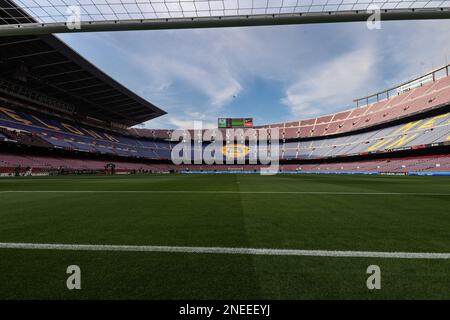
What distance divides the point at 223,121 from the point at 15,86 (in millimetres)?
47822

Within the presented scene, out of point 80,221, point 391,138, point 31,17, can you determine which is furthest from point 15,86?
point 391,138

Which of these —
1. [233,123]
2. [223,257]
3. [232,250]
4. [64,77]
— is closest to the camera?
[223,257]

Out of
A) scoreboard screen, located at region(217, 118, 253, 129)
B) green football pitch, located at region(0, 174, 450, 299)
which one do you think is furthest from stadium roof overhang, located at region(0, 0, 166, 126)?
green football pitch, located at region(0, 174, 450, 299)

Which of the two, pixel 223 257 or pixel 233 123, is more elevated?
pixel 233 123

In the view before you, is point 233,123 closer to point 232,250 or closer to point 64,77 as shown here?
point 64,77

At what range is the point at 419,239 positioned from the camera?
3.03 meters

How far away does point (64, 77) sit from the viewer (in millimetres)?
36344

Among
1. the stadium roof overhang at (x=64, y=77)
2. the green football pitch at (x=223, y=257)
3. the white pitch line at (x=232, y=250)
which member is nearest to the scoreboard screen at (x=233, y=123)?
the stadium roof overhang at (x=64, y=77)

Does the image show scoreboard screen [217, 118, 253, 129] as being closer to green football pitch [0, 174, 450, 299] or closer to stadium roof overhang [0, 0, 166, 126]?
stadium roof overhang [0, 0, 166, 126]

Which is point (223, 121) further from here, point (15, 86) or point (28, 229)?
point (28, 229)

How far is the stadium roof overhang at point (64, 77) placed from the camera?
92.7 feet

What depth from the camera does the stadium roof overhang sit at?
28.3 m

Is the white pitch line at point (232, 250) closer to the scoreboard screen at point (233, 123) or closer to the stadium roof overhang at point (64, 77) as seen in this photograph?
the stadium roof overhang at point (64, 77)

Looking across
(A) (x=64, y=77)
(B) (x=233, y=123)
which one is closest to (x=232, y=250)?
(A) (x=64, y=77)
